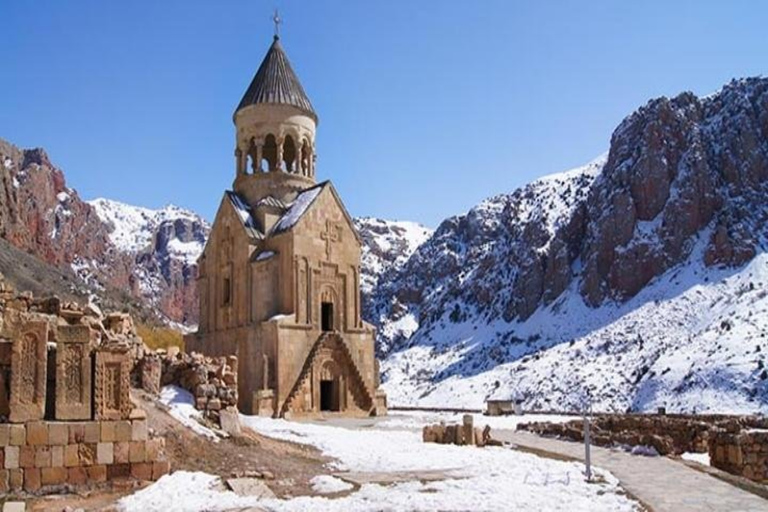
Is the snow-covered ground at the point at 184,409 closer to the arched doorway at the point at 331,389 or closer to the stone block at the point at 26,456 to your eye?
the stone block at the point at 26,456

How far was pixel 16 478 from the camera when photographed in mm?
8664

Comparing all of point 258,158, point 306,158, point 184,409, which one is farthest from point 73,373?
point 306,158

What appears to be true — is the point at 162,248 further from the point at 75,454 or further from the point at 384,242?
the point at 75,454

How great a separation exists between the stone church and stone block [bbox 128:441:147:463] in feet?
48.3

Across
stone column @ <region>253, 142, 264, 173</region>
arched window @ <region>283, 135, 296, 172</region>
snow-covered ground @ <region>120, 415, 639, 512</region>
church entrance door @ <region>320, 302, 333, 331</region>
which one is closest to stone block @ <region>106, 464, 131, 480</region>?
snow-covered ground @ <region>120, 415, 639, 512</region>

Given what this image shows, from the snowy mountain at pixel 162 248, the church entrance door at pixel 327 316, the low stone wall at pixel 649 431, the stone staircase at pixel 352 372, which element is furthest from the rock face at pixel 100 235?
the low stone wall at pixel 649 431

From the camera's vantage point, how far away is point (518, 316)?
215 feet

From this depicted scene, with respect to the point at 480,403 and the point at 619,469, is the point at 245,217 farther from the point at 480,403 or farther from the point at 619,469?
the point at 480,403

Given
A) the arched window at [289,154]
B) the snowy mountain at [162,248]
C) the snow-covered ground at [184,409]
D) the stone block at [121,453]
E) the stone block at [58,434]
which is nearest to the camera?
the stone block at [58,434]

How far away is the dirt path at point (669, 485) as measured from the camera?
26.8 feet

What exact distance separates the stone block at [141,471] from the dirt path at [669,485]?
5.97 meters

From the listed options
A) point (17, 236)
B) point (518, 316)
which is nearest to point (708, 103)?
point (518, 316)

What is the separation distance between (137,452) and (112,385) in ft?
2.96

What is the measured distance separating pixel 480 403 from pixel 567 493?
39.1 metres
